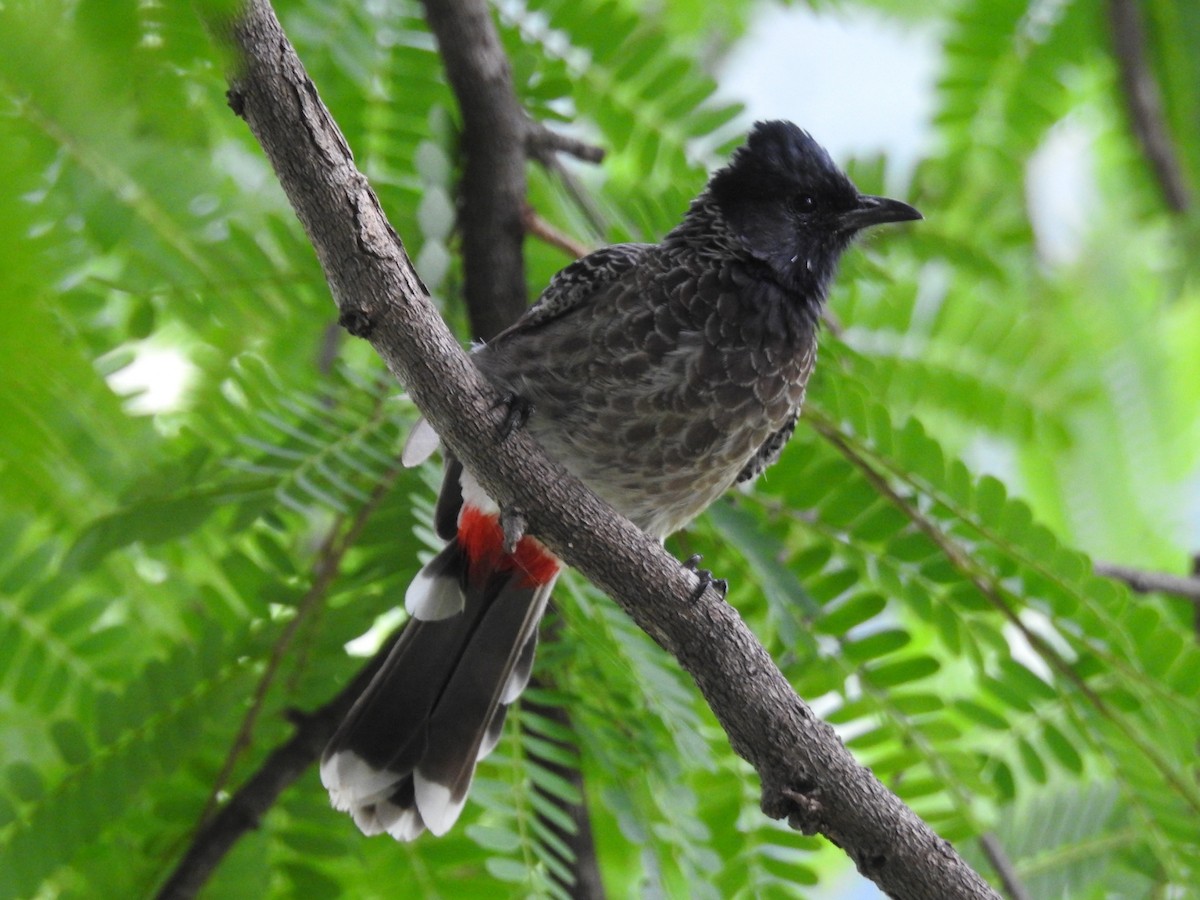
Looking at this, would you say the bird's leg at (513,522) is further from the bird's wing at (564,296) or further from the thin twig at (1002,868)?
the thin twig at (1002,868)

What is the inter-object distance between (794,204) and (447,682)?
137 cm

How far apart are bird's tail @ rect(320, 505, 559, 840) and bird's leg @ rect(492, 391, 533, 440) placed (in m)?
0.60

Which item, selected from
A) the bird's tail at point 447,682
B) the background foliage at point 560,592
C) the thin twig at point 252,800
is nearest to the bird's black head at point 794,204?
the background foliage at point 560,592

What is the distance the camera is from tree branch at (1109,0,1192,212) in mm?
4016

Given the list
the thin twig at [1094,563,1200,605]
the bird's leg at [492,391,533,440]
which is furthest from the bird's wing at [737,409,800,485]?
the thin twig at [1094,563,1200,605]

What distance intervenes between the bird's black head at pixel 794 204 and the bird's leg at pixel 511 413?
3.33 ft

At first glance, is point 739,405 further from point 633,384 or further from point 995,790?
point 995,790

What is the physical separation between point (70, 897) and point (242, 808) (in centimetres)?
34

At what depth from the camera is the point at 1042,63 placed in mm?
3865

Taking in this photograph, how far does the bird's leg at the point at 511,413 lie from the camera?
6.12 feet

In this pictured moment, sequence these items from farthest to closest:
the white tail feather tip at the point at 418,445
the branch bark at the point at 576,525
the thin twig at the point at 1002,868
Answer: the thin twig at the point at 1002,868, the white tail feather tip at the point at 418,445, the branch bark at the point at 576,525

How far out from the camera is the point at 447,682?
2721 millimetres

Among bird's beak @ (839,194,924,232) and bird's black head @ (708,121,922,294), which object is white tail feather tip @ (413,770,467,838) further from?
bird's beak @ (839,194,924,232)

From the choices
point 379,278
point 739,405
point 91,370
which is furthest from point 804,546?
point 91,370
